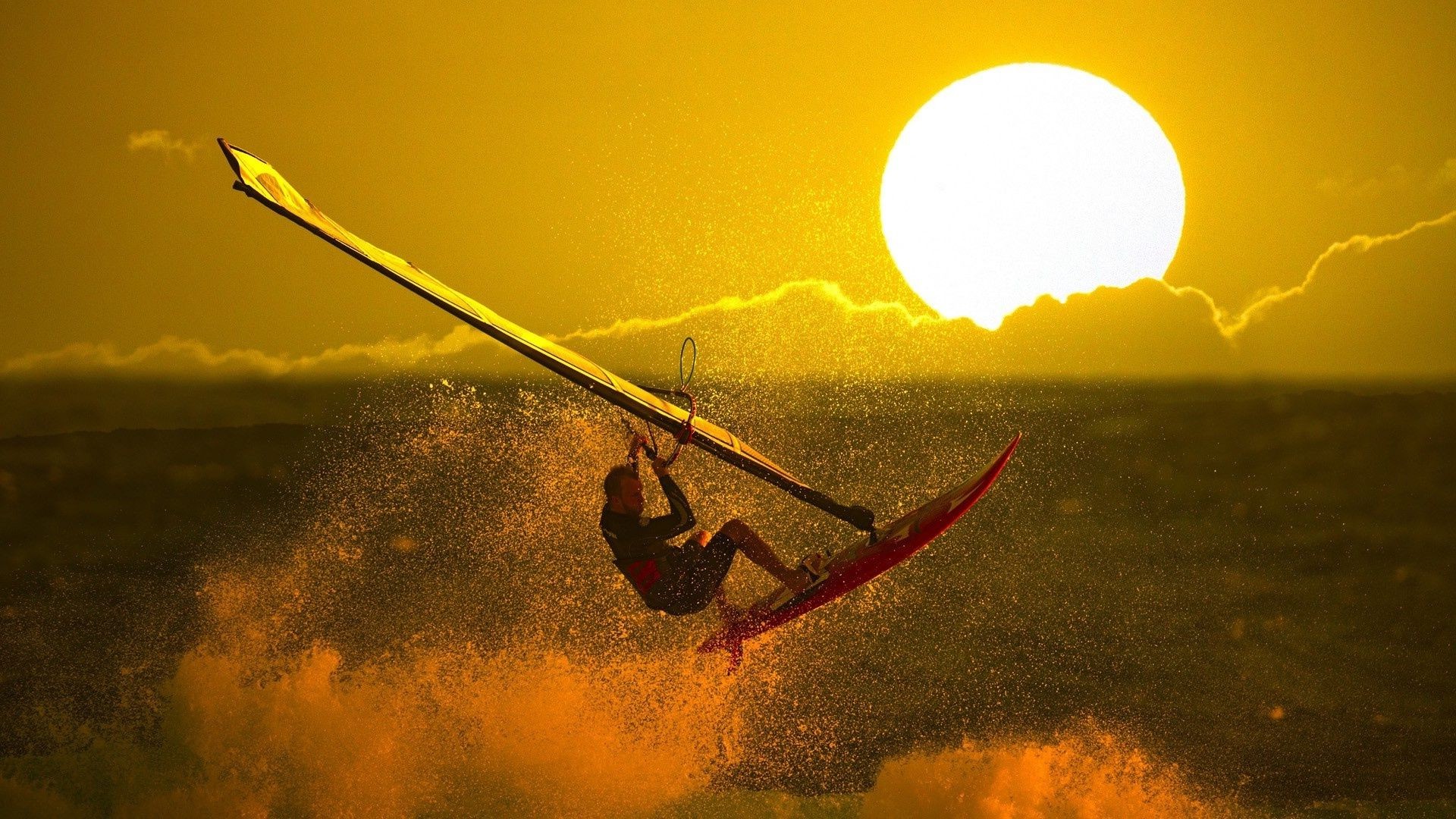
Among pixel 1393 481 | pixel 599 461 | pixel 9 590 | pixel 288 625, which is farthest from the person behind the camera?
pixel 1393 481

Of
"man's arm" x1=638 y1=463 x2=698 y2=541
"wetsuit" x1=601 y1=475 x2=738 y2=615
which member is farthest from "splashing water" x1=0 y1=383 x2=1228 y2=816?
"man's arm" x1=638 y1=463 x2=698 y2=541

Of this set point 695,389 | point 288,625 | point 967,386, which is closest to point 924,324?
point 967,386

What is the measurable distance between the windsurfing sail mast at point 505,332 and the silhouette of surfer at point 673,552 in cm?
36

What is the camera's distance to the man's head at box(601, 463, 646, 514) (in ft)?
17.2

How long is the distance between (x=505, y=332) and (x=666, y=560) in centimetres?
145

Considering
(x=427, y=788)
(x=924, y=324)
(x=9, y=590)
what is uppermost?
(x=924, y=324)

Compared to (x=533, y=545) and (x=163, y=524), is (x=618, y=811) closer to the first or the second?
(x=533, y=545)

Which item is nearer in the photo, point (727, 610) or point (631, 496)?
point (631, 496)

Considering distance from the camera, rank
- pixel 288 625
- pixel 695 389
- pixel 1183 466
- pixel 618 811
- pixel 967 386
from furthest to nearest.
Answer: pixel 967 386
pixel 1183 466
pixel 695 389
pixel 288 625
pixel 618 811

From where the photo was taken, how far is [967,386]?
40031 millimetres

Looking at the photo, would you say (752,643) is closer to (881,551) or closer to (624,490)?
(881,551)

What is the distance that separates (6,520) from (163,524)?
2689 millimetres

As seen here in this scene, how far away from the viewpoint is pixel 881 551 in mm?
5301

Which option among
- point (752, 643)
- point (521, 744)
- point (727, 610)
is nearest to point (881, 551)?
point (727, 610)
